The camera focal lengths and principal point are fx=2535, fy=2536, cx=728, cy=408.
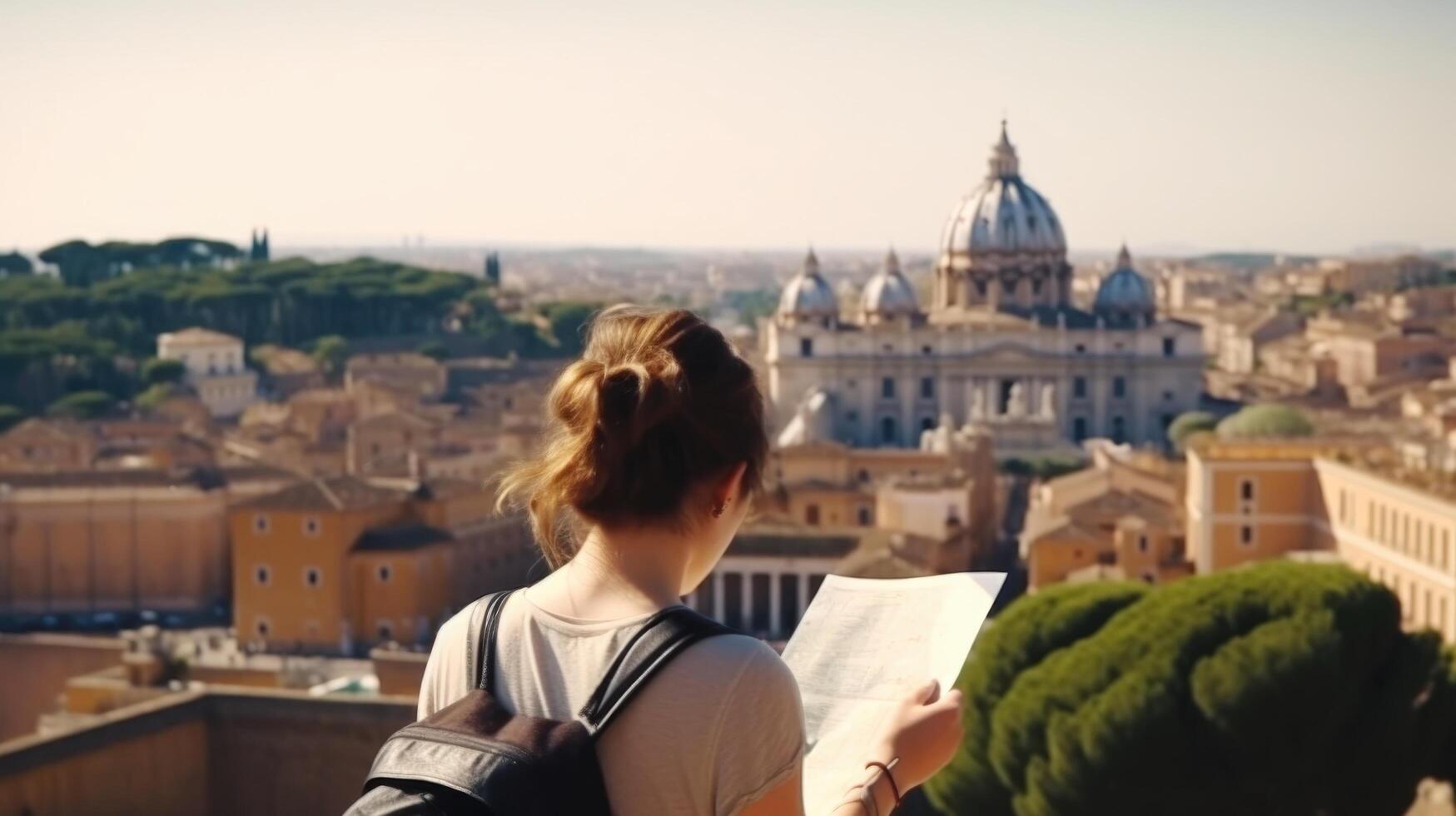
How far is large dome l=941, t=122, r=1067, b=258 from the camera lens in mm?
36906

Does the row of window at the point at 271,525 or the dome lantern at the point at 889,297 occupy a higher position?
the dome lantern at the point at 889,297

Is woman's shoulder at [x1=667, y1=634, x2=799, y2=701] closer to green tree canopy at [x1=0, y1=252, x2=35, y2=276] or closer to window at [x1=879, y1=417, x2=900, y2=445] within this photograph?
window at [x1=879, y1=417, x2=900, y2=445]

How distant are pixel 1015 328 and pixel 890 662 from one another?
33134 mm

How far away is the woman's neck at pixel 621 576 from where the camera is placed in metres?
1.55

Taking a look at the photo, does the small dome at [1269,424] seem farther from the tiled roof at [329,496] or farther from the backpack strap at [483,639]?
the backpack strap at [483,639]

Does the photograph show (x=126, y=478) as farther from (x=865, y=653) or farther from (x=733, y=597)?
(x=865, y=653)

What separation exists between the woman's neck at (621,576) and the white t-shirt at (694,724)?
0.12 feet

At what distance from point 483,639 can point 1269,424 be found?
79.3 ft

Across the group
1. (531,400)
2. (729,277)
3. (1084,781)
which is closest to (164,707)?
(1084,781)

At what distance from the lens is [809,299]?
35.4 meters

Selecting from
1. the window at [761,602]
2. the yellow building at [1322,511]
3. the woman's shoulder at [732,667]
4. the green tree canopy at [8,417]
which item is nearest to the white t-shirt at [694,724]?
the woman's shoulder at [732,667]

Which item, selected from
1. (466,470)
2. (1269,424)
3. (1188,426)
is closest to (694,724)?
(466,470)

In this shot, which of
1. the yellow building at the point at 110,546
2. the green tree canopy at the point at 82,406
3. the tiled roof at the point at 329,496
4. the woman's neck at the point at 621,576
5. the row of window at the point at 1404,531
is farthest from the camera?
the green tree canopy at the point at 82,406

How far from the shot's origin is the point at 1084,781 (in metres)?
9.38
